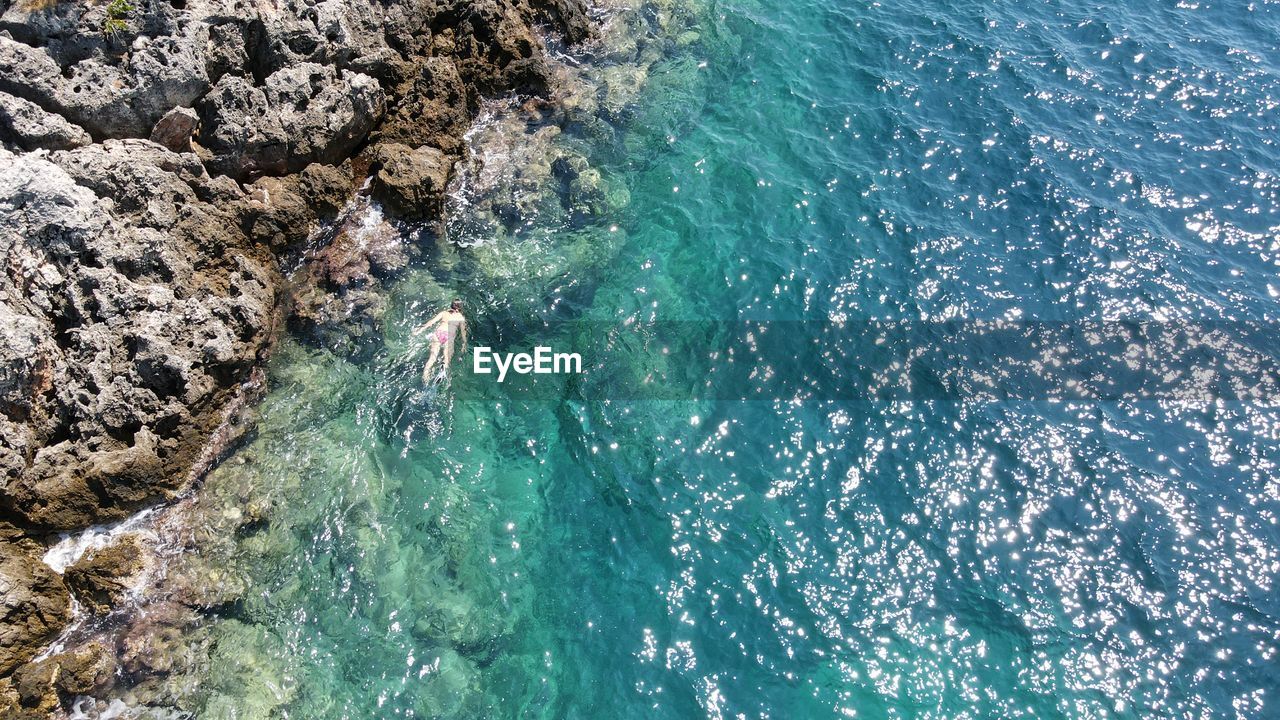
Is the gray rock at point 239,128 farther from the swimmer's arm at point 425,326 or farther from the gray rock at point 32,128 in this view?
the swimmer's arm at point 425,326

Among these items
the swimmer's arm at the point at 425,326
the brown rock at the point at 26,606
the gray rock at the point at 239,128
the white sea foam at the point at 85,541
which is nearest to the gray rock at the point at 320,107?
the gray rock at the point at 239,128

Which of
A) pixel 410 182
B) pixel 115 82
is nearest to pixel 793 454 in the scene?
pixel 410 182

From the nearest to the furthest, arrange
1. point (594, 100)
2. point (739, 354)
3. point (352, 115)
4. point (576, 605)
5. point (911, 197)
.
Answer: point (576, 605) < point (739, 354) < point (352, 115) < point (911, 197) < point (594, 100)

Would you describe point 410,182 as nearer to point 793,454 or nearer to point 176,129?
point 176,129

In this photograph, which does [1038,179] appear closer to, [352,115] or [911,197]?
[911,197]

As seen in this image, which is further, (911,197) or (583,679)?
(911,197)

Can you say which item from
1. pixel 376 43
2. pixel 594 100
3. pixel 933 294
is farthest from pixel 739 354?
pixel 376 43

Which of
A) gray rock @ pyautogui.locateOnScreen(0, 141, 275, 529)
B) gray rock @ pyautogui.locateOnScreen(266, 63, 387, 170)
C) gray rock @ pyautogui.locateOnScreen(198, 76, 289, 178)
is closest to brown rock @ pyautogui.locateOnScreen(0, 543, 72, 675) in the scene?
gray rock @ pyautogui.locateOnScreen(0, 141, 275, 529)
